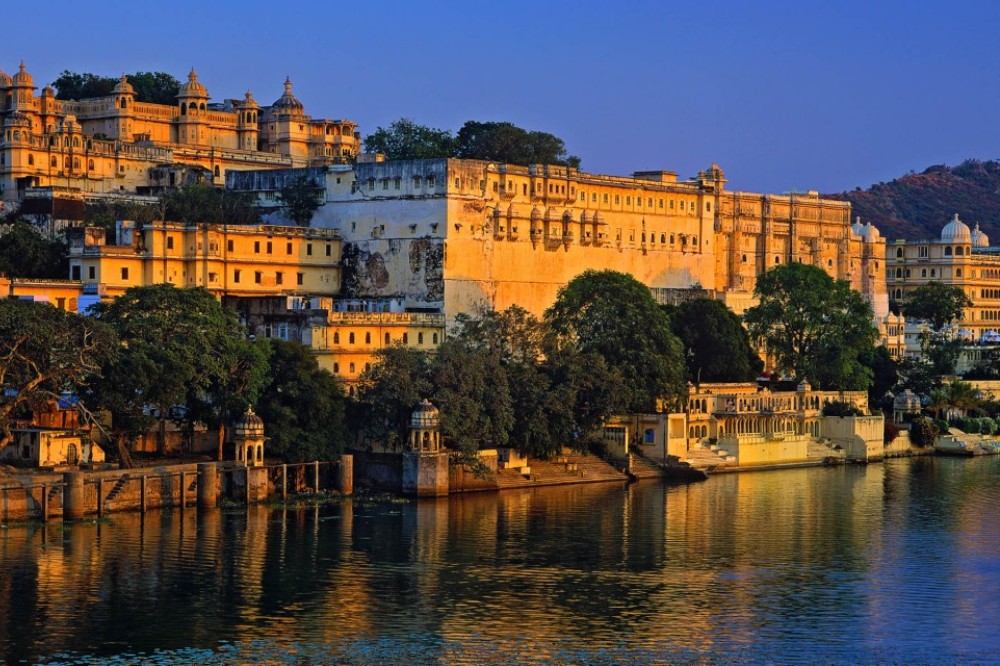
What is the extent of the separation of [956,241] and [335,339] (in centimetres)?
4864

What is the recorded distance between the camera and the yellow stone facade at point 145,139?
7719 cm

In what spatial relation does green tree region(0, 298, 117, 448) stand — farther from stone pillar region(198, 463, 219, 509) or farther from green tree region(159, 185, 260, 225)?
green tree region(159, 185, 260, 225)

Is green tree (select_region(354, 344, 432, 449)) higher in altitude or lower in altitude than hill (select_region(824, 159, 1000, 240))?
lower

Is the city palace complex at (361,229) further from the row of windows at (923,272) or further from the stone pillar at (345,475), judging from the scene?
the row of windows at (923,272)

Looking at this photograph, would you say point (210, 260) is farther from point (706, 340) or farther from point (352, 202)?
point (706, 340)

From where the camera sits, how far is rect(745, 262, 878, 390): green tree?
74500mm

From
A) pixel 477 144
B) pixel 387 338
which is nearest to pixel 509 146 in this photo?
pixel 477 144

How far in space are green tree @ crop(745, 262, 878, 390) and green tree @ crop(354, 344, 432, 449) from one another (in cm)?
2124

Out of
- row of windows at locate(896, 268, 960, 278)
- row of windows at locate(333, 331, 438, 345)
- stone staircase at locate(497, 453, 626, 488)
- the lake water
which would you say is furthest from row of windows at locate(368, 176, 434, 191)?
row of windows at locate(896, 268, 960, 278)

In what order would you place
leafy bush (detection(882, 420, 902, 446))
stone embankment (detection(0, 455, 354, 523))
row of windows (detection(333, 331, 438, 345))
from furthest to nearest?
leafy bush (detection(882, 420, 902, 446)), row of windows (detection(333, 331, 438, 345)), stone embankment (detection(0, 455, 354, 523))

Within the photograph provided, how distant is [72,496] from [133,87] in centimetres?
4513

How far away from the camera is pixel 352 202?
75125 millimetres

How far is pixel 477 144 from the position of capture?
8931 centimetres

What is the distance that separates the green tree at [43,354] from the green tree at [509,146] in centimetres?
3691
